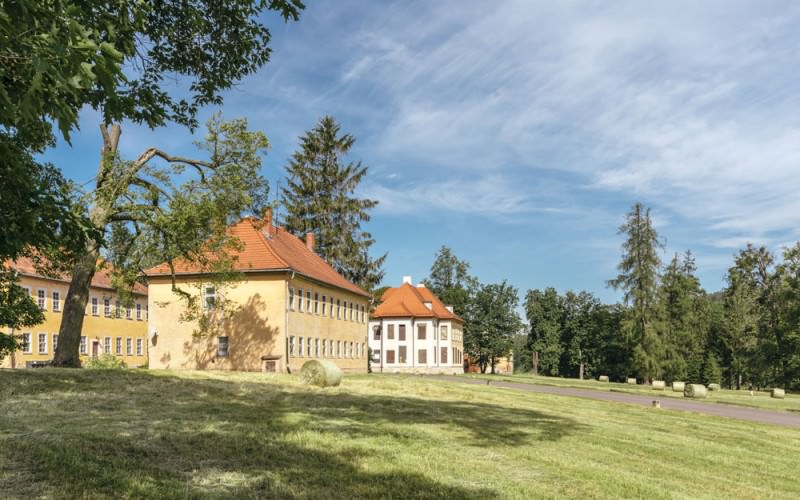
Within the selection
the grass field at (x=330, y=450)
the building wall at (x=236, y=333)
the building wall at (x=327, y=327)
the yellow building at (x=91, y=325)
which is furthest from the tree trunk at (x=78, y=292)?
the yellow building at (x=91, y=325)

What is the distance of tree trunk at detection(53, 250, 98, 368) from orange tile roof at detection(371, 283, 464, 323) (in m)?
50.2

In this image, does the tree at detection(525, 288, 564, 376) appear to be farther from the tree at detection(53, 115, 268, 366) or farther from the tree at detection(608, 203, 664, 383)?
the tree at detection(53, 115, 268, 366)

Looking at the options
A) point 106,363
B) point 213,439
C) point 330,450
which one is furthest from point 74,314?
point 330,450

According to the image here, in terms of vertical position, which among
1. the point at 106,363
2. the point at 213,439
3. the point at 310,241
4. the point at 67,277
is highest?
the point at 310,241

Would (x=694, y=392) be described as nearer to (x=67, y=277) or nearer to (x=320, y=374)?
(x=320, y=374)

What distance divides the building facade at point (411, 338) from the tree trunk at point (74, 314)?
51.5 m

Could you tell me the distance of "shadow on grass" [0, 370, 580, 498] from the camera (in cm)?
648

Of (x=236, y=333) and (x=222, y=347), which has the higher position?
(x=236, y=333)

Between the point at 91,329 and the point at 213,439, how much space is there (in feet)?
174

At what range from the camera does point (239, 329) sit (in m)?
38.0

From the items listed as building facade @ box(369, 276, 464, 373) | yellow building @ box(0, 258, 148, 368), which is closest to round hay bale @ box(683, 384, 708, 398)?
yellow building @ box(0, 258, 148, 368)

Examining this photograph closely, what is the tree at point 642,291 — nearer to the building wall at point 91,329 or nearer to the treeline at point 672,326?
the treeline at point 672,326

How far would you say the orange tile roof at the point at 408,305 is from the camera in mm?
74375

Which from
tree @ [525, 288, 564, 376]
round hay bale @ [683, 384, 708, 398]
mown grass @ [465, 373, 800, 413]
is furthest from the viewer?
tree @ [525, 288, 564, 376]
